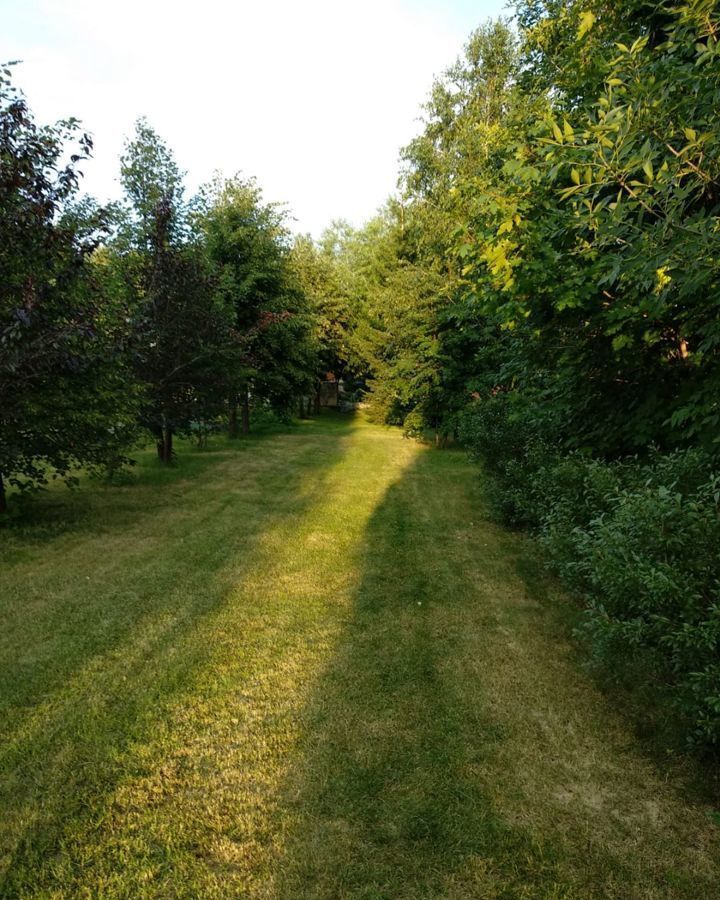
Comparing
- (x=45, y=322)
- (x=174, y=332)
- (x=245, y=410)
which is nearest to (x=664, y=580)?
(x=45, y=322)

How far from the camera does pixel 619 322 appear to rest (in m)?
4.51

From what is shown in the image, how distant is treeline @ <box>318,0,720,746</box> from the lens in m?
2.56

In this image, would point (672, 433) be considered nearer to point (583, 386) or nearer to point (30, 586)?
point (583, 386)

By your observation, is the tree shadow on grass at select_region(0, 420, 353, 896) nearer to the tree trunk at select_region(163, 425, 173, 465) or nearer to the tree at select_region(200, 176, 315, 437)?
the tree trunk at select_region(163, 425, 173, 465)

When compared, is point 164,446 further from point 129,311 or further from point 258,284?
point 258,284

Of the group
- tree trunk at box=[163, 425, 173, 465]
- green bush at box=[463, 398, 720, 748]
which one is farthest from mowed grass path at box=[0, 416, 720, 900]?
tree trunk at box=[163, 425, 173, 465]

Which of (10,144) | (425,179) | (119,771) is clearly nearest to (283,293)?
(425,179)

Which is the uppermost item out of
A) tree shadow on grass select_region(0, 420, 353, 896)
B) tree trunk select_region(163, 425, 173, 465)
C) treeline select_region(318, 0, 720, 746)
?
treeline select_region(318, 0, 720, 746)

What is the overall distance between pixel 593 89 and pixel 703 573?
5.00 metres

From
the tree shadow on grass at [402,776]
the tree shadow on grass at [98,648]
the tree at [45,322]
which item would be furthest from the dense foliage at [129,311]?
the tree shadow on grass at [402,776]

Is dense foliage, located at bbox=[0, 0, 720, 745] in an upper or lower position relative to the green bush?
upper

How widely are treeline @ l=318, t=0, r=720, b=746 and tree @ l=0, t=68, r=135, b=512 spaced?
4540mm

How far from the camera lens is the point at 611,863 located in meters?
2.23

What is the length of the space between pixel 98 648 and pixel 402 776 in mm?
2619
